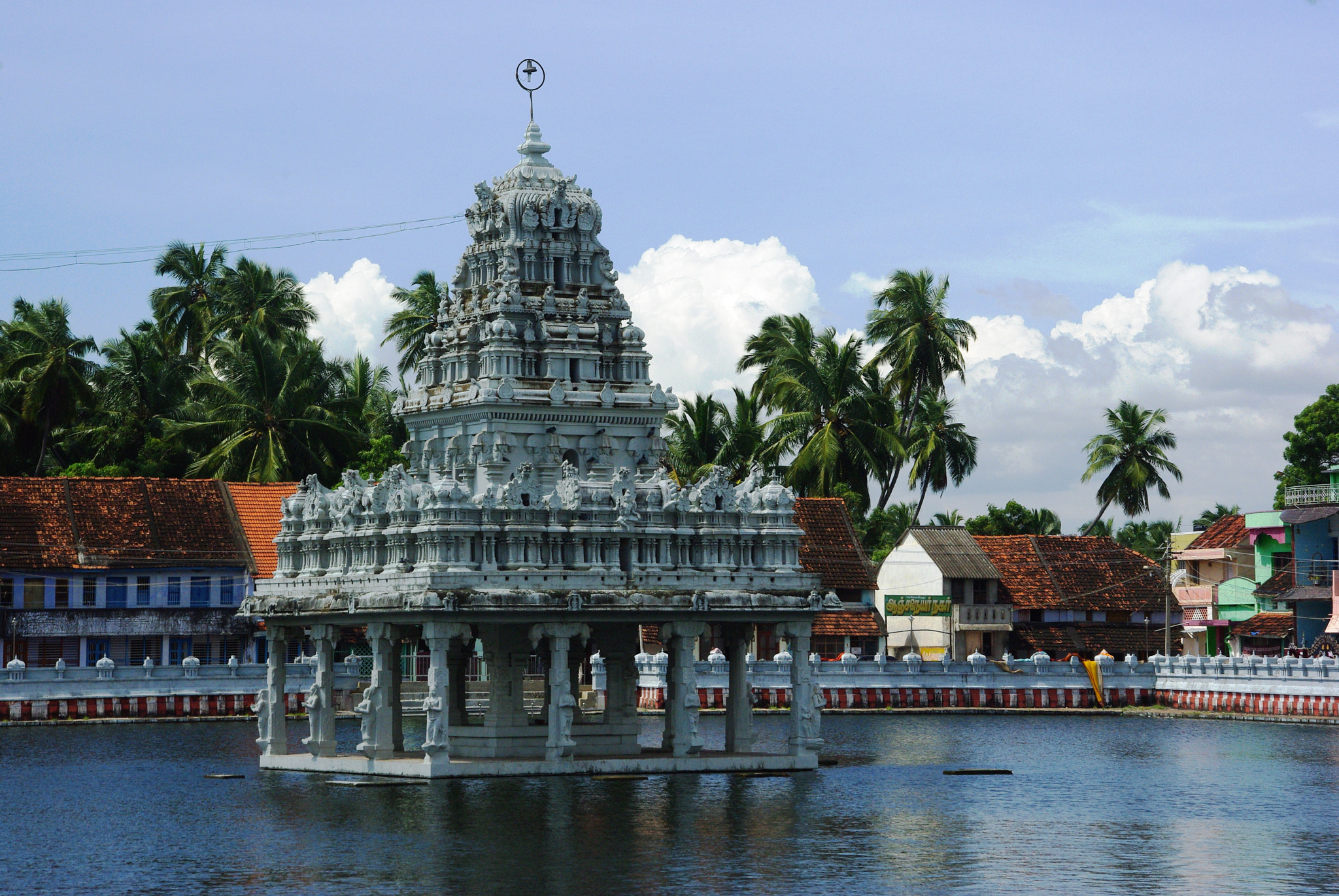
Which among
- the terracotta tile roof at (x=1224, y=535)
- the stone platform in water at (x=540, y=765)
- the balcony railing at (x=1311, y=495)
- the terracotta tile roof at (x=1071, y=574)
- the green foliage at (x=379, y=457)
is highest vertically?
the green foliage at (x=379, y=457)

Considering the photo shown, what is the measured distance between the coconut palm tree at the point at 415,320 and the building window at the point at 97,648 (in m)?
22.1

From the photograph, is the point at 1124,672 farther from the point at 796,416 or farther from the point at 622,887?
the point at 622,887

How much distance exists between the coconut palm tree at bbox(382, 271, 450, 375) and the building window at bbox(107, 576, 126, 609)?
67.6 feet

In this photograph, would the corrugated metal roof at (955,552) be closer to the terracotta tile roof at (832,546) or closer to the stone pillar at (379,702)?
the terracotta tile roof at (832,546)

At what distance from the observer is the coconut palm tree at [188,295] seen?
110 m

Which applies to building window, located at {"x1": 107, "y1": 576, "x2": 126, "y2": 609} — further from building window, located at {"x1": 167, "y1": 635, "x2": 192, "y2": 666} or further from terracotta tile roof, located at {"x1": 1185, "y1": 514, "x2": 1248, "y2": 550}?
terracotta tile roof, located at {"x1": 1185, "y1": 514, "x2": 1248, "y2": 550}

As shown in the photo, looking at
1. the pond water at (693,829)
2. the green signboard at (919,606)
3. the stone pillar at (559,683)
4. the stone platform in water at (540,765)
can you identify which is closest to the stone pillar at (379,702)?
the stone platform in water at (540,765)

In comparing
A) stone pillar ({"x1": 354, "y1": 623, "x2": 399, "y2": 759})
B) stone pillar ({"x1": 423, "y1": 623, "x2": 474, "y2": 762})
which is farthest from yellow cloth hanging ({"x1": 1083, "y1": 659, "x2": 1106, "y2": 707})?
stone pillar ({"x1": 423, "y1": 623, "x2": 474, "y2": 762})

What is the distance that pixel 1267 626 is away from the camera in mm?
95000

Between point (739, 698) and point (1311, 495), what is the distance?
159 feet

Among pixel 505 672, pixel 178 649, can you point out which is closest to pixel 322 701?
pixel 505 672

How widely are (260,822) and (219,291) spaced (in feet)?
Answer: 231

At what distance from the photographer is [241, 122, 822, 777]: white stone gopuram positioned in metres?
48.1

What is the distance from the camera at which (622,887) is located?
117 feet
